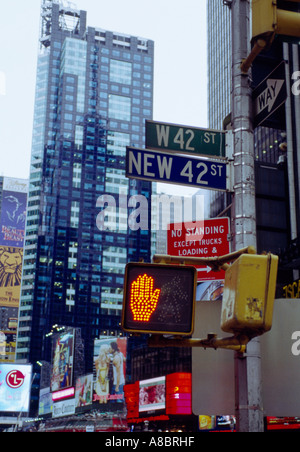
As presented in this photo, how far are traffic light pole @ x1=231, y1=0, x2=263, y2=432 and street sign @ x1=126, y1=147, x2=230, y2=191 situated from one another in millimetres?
611

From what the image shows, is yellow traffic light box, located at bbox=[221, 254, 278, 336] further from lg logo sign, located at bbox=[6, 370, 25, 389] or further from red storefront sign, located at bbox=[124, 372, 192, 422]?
lg logo sign, located at bbox=[6, 370, 25, 389]

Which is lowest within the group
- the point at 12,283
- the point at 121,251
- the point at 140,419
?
the point at 140,419

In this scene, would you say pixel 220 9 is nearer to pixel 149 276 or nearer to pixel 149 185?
pixel 149 185

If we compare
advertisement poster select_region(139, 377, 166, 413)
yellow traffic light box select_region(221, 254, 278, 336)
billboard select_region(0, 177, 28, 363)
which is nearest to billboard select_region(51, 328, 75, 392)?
advertisement poster select_region(139, 377, 166, 413)

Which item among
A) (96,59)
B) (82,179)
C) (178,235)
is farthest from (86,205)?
(178,235)

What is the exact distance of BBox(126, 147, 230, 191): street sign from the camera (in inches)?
268

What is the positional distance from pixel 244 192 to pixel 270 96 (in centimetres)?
108

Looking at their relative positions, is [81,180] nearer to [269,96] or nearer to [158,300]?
[269,96]

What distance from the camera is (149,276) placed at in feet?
14.1

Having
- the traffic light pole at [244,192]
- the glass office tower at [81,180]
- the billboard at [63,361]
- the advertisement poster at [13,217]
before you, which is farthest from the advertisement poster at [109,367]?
the traffic light pole at [244,192]

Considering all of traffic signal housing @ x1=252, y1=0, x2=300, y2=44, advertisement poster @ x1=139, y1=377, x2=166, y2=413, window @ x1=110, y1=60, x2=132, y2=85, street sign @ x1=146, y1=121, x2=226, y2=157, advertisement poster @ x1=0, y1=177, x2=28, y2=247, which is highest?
window @ x1=110, y1=60, x2=132, y2=85

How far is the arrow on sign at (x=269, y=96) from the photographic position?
6.16 metres

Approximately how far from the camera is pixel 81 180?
168m

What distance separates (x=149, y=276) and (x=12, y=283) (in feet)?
453
